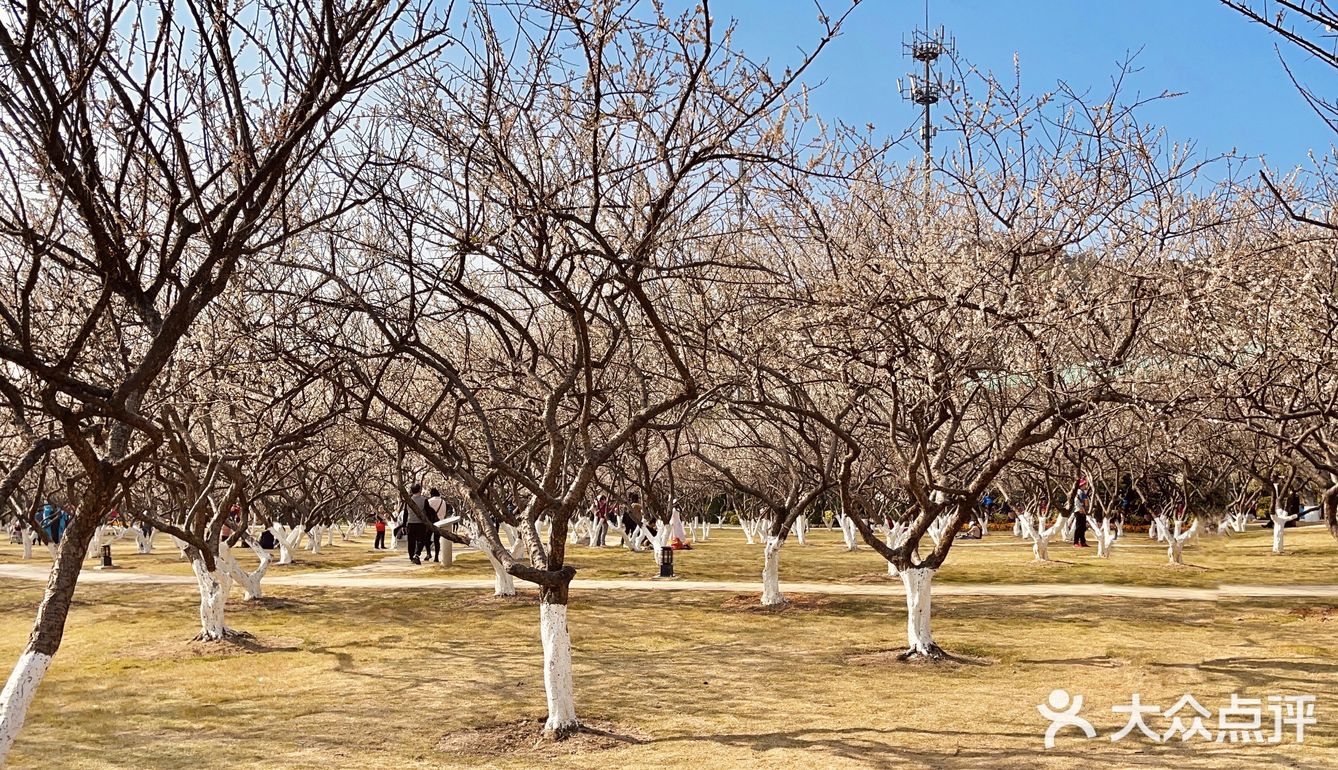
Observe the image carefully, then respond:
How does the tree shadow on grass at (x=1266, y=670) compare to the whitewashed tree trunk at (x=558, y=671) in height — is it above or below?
below

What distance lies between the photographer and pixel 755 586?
20.8 metres

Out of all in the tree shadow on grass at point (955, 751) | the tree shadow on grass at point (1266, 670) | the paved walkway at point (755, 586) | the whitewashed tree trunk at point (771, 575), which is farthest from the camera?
the paved walkway at point (755, 586)

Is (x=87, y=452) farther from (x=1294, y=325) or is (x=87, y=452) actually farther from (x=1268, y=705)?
(x=1294, y=325)

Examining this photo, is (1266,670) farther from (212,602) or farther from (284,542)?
(284,542)

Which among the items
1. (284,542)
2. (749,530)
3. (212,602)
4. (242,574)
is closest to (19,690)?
(212,602)

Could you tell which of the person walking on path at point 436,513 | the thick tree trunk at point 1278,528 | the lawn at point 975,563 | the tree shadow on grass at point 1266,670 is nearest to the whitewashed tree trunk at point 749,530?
the lawn at point 975,563

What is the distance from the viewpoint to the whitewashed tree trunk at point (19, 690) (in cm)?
612

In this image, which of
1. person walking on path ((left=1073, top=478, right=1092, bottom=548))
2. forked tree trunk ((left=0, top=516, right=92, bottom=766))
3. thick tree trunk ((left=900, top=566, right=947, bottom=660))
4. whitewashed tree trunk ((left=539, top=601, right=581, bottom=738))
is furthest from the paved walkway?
forked tree trunk ((left=0, top=516, right=92, bottom=766))

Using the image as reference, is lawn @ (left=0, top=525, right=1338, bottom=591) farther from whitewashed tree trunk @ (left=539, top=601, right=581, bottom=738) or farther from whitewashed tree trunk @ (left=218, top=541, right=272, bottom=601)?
whitewashed tree trunk @ (left=539, top=601, right=581, bottom=738)

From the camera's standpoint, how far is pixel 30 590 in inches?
832

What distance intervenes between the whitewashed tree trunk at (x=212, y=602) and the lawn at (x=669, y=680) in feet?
1.04

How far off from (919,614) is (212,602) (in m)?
8.58

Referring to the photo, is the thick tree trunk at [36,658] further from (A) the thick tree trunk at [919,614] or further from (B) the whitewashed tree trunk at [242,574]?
(B) the whitewashed tree trunk at [242,574]

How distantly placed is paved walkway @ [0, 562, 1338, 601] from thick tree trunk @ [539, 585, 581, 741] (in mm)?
11026
